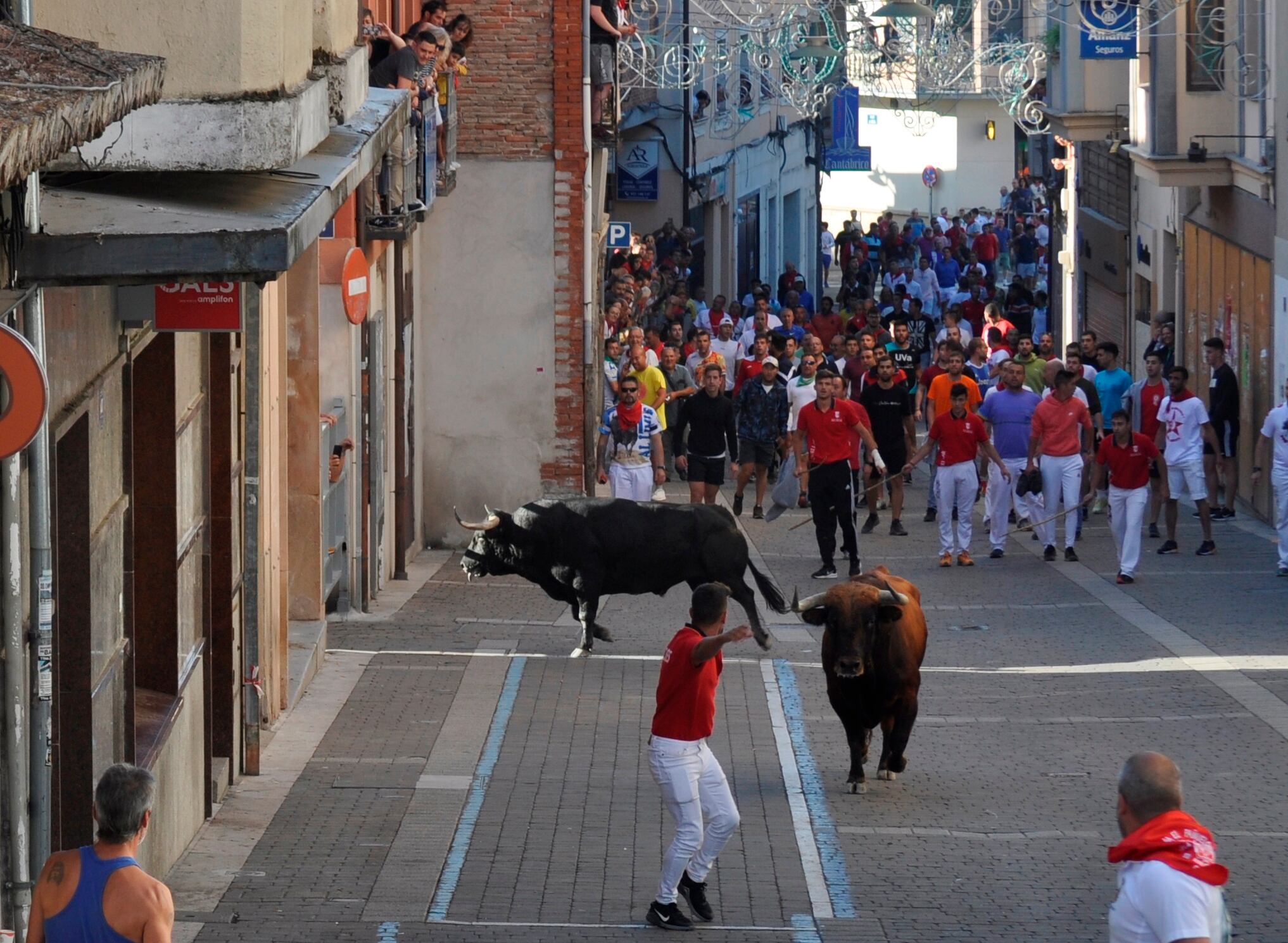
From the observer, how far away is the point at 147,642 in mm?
10297

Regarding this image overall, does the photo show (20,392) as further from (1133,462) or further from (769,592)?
(1133,462)

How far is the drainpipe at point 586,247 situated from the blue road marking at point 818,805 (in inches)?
295

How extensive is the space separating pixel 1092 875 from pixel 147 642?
4.66m

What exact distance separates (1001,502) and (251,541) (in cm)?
1068

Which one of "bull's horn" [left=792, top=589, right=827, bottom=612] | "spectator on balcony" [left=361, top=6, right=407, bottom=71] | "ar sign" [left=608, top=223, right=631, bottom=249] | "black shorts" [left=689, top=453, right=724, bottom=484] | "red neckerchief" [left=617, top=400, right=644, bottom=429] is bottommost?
"bull's horn" [left=792, top=589, right=827, bottom=612]

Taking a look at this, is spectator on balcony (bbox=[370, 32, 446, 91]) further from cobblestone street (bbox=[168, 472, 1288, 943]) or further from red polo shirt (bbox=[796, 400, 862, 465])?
red polo shirt (bbox=[796, 400, 862, 465])

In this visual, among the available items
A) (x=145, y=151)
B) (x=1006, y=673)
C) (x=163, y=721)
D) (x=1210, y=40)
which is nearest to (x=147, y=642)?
(x=163, y=721)

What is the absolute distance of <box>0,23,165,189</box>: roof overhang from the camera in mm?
5570

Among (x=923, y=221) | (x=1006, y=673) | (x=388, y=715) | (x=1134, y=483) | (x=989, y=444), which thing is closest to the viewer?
(x=388, y=715)

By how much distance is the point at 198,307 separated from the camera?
9.44 m

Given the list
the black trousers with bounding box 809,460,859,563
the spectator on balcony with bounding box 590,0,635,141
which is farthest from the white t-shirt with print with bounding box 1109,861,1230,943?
the spectator on balcony with bounding box 590,0,635,141

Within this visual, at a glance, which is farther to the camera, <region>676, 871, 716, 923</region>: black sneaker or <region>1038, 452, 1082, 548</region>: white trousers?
<region>1038, 452, 1082, 548</region>: white trousers

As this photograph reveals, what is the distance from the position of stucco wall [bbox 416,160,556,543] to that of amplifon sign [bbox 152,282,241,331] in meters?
12.6

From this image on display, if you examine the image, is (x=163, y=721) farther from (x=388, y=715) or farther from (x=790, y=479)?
(x=790, y=479)
